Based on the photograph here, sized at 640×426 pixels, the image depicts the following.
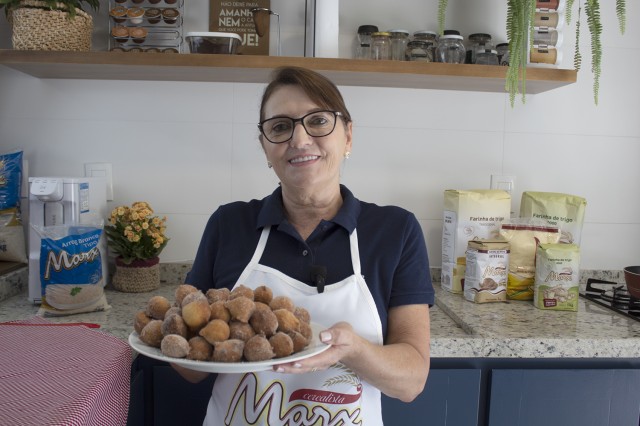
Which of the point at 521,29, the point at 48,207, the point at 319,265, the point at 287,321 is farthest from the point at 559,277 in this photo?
the point at 48,207

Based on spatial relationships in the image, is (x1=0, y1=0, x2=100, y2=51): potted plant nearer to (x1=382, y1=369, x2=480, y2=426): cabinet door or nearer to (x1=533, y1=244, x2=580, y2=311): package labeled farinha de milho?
(x1=382, y1=369, x2=480, y2=426): cabinet door

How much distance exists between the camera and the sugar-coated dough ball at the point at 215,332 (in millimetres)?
800

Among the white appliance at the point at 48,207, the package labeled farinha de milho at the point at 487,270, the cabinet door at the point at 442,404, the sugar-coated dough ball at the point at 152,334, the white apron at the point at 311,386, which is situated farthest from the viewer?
the package labeled farinha de milho at the point at 487,270

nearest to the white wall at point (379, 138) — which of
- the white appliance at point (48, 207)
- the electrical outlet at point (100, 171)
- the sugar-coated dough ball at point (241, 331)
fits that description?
the electrical outlet at point (100, 171)

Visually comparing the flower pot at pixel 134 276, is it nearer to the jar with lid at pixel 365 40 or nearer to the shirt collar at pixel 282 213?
the shirt collar at pixel 282 213

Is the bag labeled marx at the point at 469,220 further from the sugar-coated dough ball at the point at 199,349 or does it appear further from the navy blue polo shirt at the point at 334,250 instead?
the sugar-coated dough ball at the point at 199,349

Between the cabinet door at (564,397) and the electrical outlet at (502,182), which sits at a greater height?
the electrical outlet at (502,182)

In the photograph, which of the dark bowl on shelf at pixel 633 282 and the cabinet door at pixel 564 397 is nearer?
the cabinet door at pixel 564 397

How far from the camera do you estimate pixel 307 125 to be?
1076 millimetres

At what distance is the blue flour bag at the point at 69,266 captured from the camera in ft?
4.46

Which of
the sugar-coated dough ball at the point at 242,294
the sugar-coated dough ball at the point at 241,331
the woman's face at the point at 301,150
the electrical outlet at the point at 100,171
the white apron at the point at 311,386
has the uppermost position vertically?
the woman's face at the point at 301,150

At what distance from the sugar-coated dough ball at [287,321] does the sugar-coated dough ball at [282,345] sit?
31mm

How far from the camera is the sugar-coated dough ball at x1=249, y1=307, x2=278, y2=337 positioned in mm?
824

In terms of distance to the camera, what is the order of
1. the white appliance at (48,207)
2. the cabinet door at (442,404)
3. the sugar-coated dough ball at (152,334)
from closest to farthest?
the sugar-coated dough ball at (152,334), the cabinet door at (442,404), the white appliance at (48,207)
